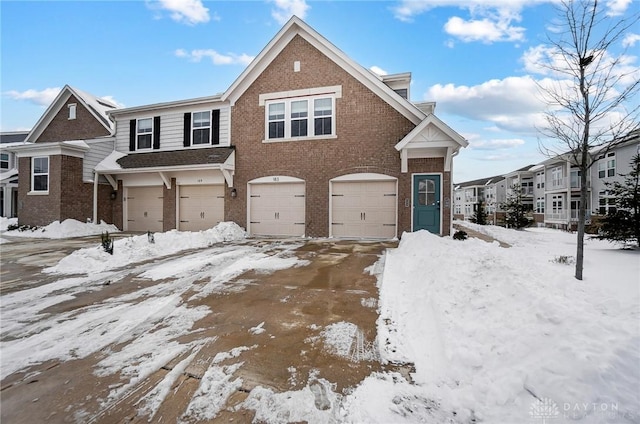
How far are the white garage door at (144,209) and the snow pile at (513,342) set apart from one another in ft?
43.8

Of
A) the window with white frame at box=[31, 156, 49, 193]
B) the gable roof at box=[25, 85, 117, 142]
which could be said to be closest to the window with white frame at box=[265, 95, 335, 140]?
the gable roof at box=[25, 85, 117, 142]

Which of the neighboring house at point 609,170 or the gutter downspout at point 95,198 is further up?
the neighboring house at point 609,170

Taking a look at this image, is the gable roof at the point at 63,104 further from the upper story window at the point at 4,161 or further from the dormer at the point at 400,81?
the dormer at the point at 400,81

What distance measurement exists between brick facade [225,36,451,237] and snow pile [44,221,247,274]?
2.53 m

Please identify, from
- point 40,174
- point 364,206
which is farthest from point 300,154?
point 40,174

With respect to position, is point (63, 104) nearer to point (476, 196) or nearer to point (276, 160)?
point (276, 160)

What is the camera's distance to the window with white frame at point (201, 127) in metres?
13.7

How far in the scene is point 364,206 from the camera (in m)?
11.6

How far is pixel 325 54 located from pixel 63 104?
17.0 m

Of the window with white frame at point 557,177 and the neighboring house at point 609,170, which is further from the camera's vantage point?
the window with white frame at point 557,177

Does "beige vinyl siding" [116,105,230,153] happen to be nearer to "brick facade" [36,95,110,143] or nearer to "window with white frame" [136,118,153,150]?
"window with white frame" [136,118,153,150]

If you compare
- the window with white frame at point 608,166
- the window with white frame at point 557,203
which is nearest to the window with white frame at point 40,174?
the window with white frame at point 608,166

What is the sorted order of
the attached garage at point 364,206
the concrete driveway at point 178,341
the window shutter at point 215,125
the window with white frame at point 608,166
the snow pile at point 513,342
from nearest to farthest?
the snow pile at point 513,342 → the concrete driveway at point 178,341 → the attached garage at point 364,206 → the window shutter at point 215,125 → the window with white frame at point 608,166

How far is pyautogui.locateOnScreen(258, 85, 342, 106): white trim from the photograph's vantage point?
1177 cm
